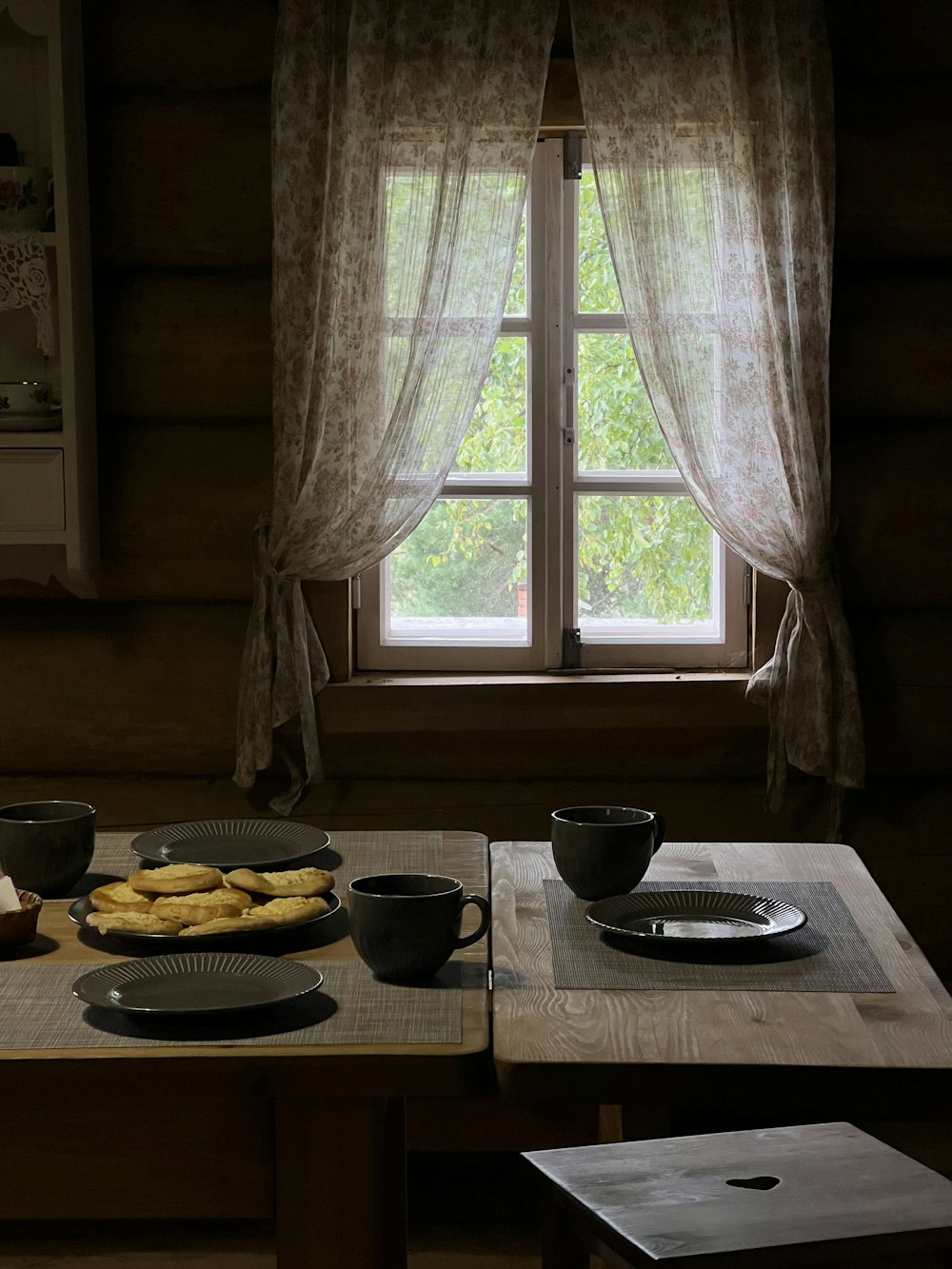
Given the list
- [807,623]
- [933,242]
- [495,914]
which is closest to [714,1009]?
[495,914]

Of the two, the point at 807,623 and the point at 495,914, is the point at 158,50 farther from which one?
the point at 495,914

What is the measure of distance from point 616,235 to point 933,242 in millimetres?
646

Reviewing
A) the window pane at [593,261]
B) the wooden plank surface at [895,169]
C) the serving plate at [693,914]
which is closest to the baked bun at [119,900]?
the serving plate at [693,914]

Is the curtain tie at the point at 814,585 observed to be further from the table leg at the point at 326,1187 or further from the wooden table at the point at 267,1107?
the table leg at the point at 326,1187

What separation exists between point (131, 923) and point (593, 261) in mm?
1937

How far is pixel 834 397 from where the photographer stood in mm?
2738

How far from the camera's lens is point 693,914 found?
4.91 ft

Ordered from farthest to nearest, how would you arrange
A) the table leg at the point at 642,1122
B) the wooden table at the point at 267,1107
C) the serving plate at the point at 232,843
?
the table leg at the point at 642,1122, the serving plate at the point at 232,843, the wooden table at the point at 267,1107

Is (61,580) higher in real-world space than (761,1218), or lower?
higher

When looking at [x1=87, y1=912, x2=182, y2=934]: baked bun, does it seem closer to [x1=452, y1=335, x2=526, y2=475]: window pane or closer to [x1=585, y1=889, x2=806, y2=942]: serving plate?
[x1=585, y1=889, x2=806, y2=942]: serving plate

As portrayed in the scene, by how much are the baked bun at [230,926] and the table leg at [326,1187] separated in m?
0.21

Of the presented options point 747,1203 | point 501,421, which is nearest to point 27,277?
point 501,421

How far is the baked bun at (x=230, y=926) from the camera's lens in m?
1.36

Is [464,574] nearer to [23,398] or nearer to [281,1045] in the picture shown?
[23,398]
